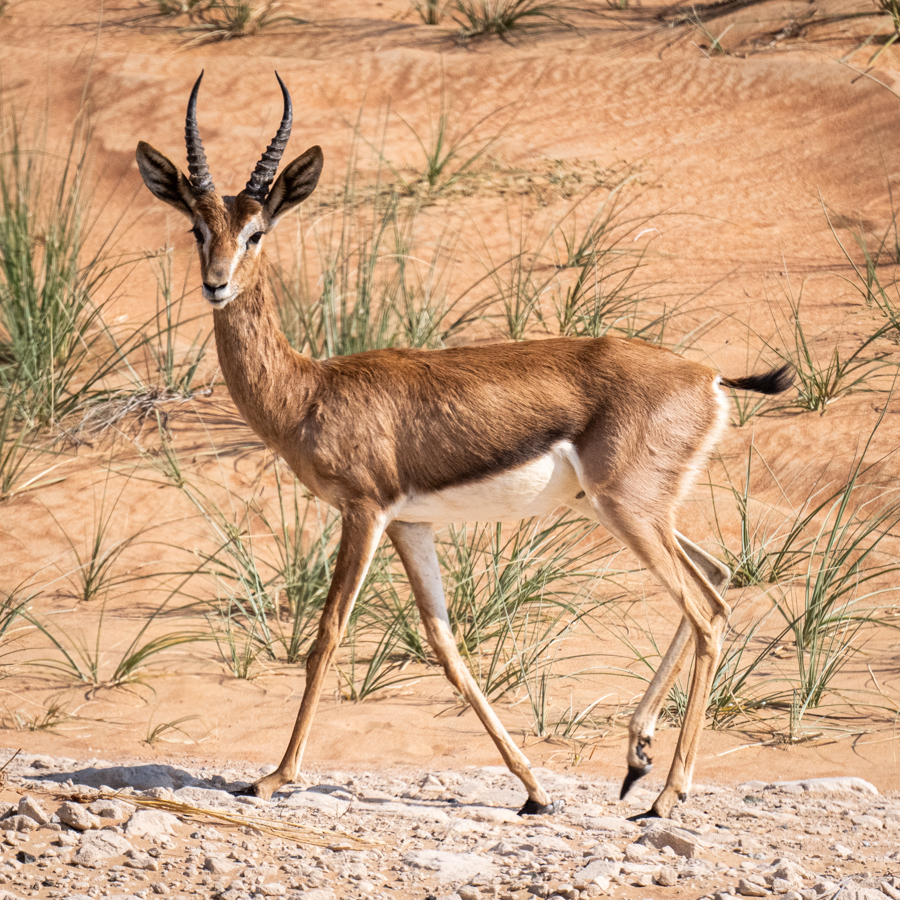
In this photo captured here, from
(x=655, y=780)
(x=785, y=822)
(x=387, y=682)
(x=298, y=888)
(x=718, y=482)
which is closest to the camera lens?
(x=298, y=888)

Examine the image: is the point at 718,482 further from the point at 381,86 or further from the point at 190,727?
the point at 381,86

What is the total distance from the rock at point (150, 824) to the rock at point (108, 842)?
9 cm

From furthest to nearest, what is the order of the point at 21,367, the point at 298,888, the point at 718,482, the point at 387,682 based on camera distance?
the point at 21,367
the point at 718,482
the point at 387,682
the point at 298,888

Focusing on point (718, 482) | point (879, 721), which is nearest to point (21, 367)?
point (718, 482)

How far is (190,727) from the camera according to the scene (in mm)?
5672

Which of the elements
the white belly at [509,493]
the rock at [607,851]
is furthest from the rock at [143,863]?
the white belly at [509,493]

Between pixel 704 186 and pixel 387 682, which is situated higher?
pixel 704 186

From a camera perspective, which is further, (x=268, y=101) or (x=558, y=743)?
(x=268, y=101)

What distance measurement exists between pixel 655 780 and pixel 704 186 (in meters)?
8.15

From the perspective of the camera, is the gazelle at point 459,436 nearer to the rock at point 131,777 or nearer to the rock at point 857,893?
the rock at point 131,777

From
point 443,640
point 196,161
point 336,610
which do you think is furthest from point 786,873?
point 196,161

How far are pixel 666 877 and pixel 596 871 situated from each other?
0.22m

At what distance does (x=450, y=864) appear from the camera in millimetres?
3789

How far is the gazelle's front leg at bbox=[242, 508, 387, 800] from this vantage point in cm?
452
